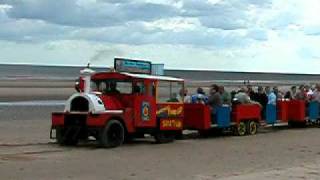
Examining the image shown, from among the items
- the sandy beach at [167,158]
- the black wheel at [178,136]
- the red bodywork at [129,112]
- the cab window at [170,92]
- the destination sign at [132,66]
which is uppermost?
the destination sign at [132,66]

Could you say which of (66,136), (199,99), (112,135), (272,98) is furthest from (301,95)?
(66,136)

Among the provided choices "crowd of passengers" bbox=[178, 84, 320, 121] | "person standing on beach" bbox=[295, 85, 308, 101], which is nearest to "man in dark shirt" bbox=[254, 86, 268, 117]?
"crowd of passengers" bbox=[178, 84, 320, 121]

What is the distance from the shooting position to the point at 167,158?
55.7ft

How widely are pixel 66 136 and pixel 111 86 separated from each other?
1.95m

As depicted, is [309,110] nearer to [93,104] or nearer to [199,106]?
[199,106]

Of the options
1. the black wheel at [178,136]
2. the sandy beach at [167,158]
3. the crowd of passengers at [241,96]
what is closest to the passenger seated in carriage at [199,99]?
the crowd of passengers at [241,96]

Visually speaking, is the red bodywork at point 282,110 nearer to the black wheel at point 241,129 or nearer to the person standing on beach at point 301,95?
the person standing on beach at point 301,95

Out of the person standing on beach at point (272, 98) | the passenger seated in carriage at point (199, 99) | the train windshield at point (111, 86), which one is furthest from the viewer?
the person standing on beach at point (272, 98)

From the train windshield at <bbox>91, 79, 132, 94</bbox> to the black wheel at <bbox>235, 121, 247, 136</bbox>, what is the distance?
A: 206 inches

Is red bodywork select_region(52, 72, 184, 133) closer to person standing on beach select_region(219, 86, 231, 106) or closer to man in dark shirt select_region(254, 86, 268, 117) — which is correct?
person standing on beach select_region(219, 86, 231, 106)

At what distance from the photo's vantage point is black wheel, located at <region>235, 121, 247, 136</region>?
23998 mm

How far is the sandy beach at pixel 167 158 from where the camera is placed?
45.7 ft

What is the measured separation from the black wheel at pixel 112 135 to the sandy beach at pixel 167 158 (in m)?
0.26

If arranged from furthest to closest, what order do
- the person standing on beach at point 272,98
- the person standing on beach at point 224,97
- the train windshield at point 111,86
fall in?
the person standing on beach at point 272,98
the person standing on beach at point 224,97
the train windshield at point 111,86
